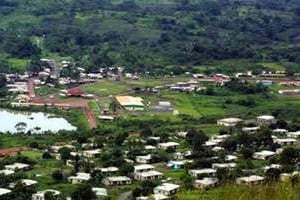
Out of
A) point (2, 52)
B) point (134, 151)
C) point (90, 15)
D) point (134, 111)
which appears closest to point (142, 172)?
point (134, 151)

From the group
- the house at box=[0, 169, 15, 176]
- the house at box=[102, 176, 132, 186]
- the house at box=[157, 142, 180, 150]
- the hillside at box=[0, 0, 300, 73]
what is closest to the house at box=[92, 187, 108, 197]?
the house at box=[102, 176, 132, 186]

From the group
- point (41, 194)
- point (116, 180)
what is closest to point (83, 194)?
point (41, 194)

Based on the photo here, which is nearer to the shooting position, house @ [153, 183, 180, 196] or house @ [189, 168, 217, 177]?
house @ [153, 183, 180, 196]

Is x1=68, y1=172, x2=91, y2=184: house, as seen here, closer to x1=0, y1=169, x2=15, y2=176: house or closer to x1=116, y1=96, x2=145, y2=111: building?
x1=0, y1=169, x2=15, y2=176: house

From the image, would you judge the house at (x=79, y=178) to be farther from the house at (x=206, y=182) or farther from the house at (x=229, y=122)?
the house at (x=229, y=122)

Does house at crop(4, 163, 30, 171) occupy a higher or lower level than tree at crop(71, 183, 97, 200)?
lower

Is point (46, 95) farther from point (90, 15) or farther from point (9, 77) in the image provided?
point (90, 15)
